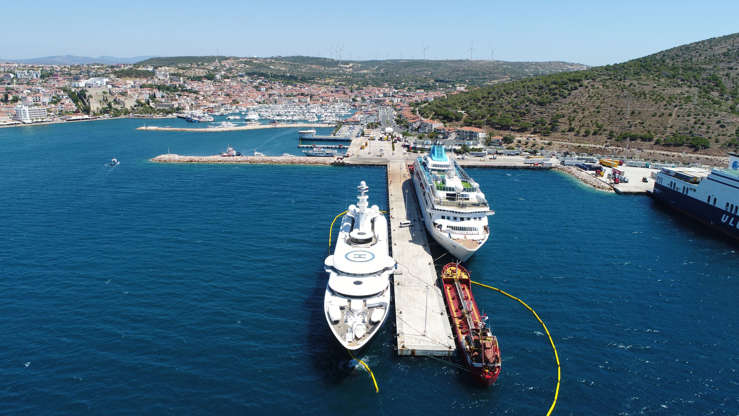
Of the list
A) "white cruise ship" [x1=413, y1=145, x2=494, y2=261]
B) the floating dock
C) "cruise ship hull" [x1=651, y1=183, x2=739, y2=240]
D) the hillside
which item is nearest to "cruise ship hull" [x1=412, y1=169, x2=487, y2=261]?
"white cruise ship" [x1=413, y1=145, x2=494, y2=261]

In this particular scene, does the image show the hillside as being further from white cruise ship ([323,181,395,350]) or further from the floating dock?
white cruise ship ([323,181,395,350])

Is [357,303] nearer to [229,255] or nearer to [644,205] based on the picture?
[229,255]

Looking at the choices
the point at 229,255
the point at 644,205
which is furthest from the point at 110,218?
the point at 644,205

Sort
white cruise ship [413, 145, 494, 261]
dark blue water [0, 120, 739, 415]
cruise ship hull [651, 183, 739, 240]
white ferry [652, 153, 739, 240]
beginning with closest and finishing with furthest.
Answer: dark blue water [0, 120, 739, 415]
white cruise ship [413, 145, 494, 261]
cruise ship hull [651, 183, 739, 240]
white ferry [652, 153, 739, 240]

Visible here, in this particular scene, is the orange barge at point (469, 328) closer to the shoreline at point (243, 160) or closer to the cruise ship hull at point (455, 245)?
the cruise ship hull at point (455, 245)

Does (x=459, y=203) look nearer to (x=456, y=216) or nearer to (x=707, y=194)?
(x=456, y=216)

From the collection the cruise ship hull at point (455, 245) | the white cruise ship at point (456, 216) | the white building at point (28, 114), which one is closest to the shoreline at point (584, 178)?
the white cruise ship at point (456, 216)

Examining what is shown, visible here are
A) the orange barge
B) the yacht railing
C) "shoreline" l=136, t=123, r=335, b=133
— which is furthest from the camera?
"shoreline" l=136, t=123, r=335, b=133
